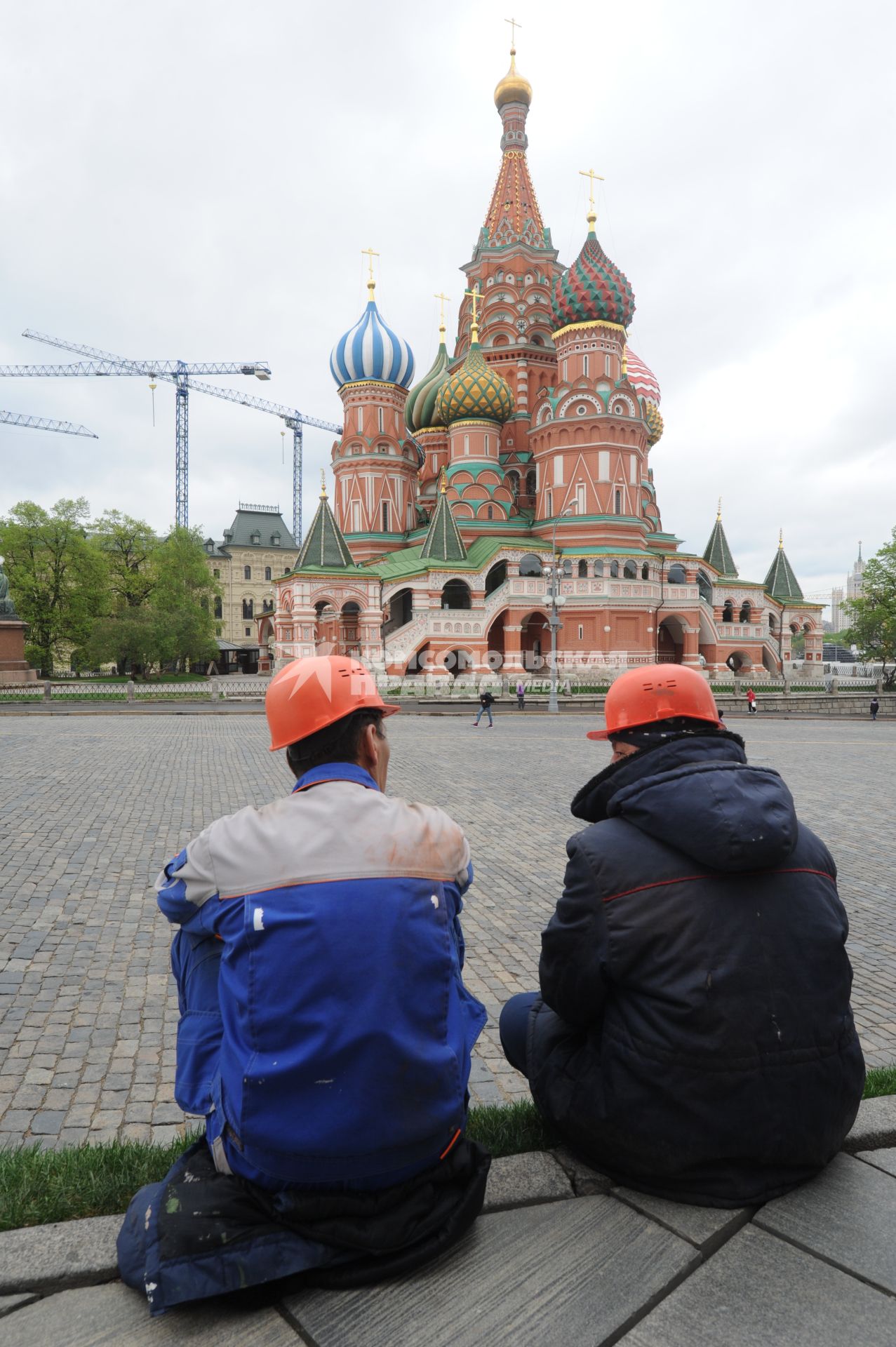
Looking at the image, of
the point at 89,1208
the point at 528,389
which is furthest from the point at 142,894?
the point at 528,389

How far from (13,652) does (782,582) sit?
43.3m

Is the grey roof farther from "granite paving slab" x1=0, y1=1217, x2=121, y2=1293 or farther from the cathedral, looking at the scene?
"granite paving slab" x1=0, y1=1217, x2=121, y2=1293

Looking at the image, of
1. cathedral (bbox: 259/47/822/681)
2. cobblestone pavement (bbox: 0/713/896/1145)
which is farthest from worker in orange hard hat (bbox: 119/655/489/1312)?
cathedral (bbox: 259/47/822/681)

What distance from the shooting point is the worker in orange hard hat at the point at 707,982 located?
6.52ft

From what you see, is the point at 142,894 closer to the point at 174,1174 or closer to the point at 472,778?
the point at 174,1174

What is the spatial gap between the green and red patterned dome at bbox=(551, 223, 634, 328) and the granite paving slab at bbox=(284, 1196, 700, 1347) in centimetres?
4281

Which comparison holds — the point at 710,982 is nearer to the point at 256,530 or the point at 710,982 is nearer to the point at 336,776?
the point at 336,776

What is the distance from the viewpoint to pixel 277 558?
83.9 m

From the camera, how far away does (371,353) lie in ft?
153

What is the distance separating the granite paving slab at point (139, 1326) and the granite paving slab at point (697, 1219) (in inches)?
39.4

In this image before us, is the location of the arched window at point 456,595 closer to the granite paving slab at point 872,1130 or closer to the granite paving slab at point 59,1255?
the granite paving slab at point 872,1130

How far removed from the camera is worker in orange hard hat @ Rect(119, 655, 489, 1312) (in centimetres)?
177

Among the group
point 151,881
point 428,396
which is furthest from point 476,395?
point 151,881

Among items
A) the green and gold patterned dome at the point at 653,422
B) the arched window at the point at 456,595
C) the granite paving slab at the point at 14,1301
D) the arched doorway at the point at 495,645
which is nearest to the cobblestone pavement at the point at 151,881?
the granite paving slab at the point at 14,1301
